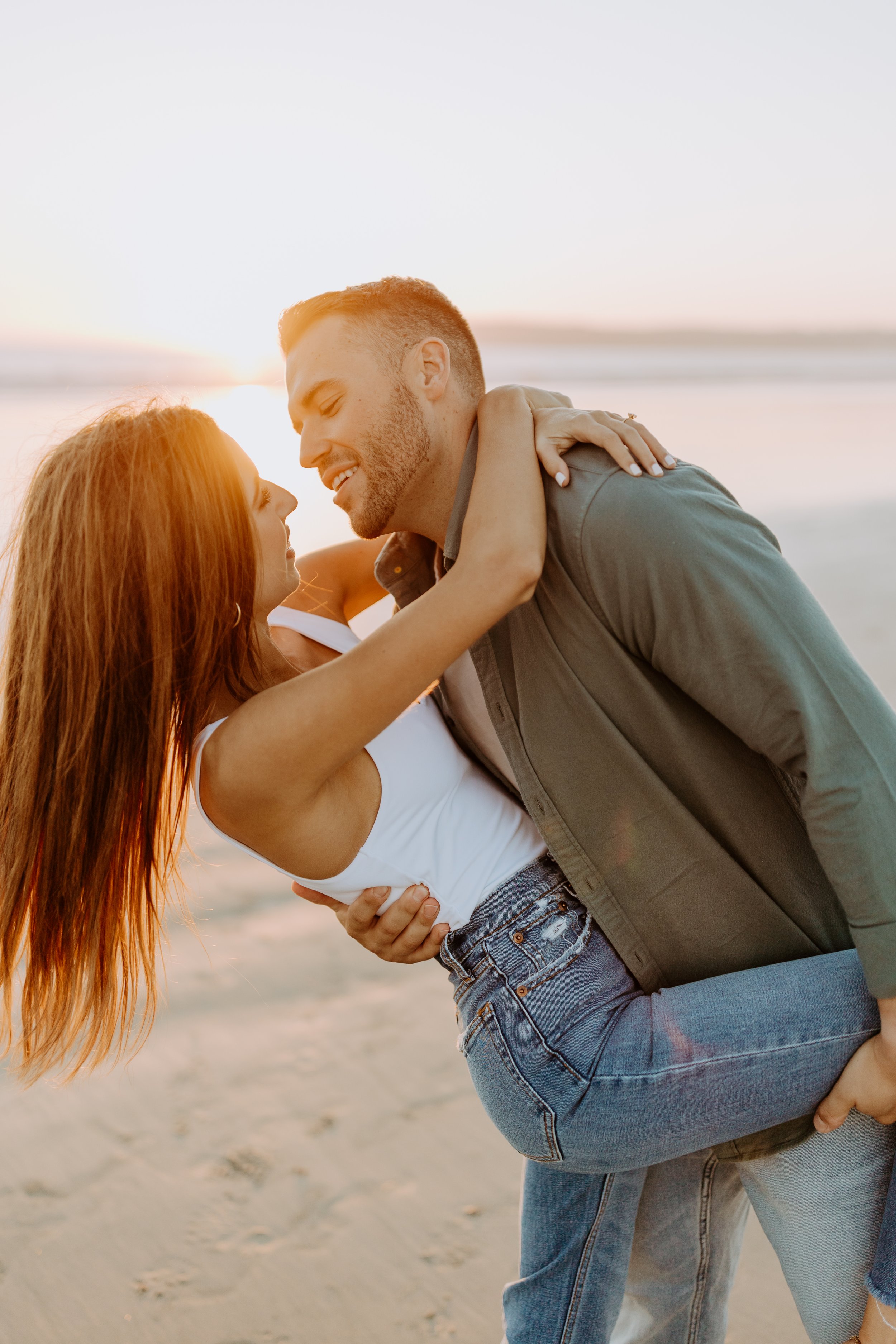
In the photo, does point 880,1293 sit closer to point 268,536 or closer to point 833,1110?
point 833,1110

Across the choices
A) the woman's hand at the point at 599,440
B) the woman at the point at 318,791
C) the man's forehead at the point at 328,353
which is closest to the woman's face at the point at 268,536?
the woman at the point at 318,791

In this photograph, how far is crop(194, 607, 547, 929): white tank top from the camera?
210 cm

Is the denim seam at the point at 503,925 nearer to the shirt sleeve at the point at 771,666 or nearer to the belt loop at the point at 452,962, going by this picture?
the belt loop at the point at 452,962

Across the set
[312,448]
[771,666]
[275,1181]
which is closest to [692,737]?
[771,666]

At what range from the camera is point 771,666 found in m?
1.76

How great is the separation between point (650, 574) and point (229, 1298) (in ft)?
8.65

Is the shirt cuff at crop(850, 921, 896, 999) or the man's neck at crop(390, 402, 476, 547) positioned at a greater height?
the man's neck at crop(390, 402, 476, 547)

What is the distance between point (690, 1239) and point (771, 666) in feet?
5.14

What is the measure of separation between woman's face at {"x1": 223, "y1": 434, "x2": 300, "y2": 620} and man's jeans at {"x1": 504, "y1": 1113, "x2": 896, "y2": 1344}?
1494 millimetres

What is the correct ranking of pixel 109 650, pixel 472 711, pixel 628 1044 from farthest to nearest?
1. pixel 472 711
2. pixel 109 650
3. pixel 628 1044

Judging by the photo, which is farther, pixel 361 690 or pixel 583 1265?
pixel 583 1265

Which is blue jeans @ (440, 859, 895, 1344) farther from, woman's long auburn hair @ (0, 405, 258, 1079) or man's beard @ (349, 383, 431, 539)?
man's beard @ (349, 383, 431, 539)

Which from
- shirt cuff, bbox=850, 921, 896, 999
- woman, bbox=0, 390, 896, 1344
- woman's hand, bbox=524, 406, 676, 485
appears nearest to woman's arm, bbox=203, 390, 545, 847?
woman, bbox=0, 390, 896, 1344

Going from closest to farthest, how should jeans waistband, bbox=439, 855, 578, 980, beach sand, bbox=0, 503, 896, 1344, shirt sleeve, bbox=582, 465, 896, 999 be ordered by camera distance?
shirt sleeve, bbox=582, 465, 896, 999 < jeans waistband, bbox=439, 855, 578, 980 < beach sand, bbox=0, 503, 896, 1344
